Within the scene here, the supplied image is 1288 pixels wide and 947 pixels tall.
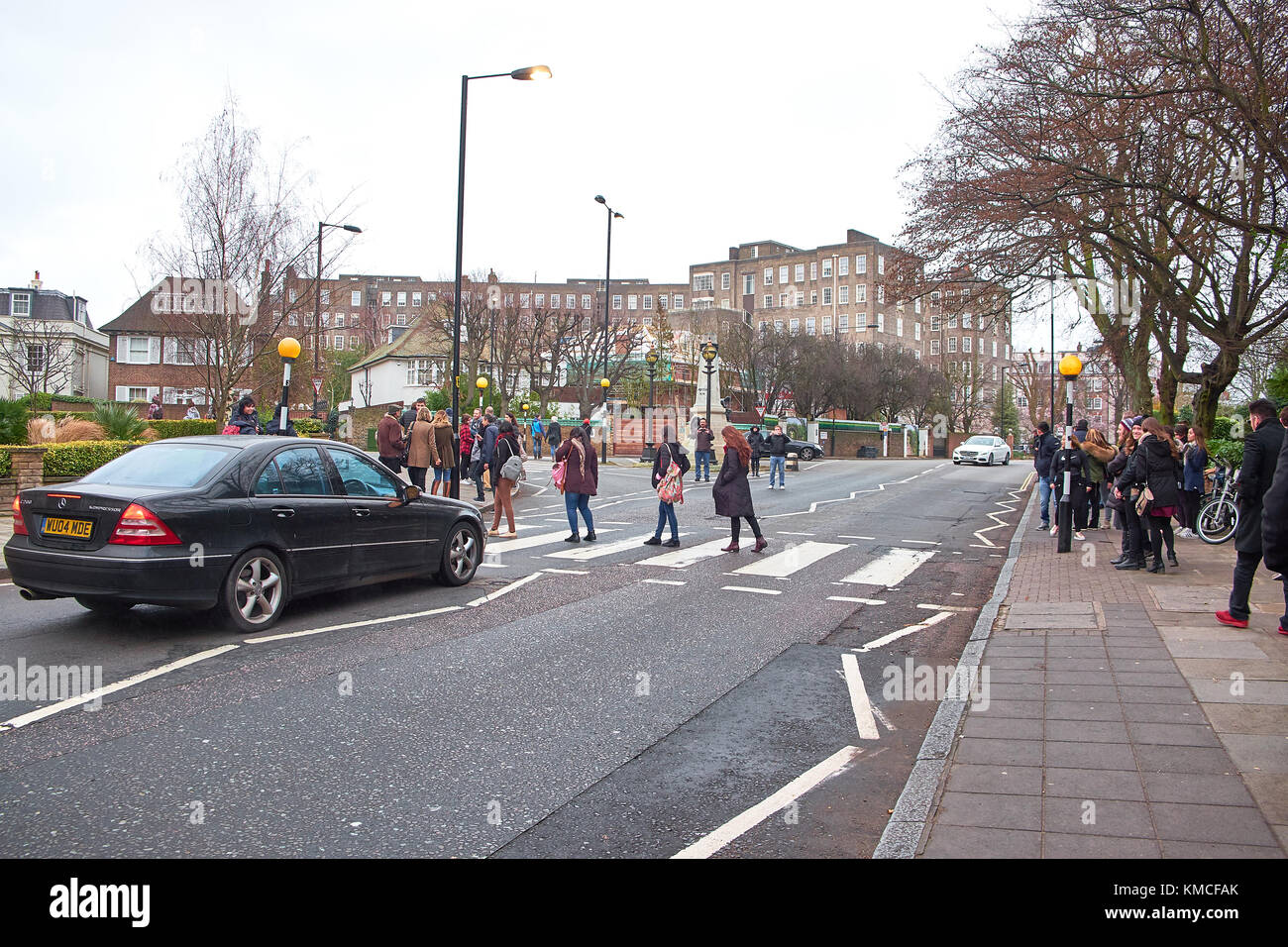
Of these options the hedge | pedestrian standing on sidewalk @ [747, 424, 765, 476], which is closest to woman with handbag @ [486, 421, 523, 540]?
the hedge

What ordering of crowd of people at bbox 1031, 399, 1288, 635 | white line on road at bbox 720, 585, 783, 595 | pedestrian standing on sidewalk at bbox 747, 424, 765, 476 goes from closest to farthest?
crowd of people at bbox 1031, 399, 1288, 635, white line on road at bbox 720, 585, 783, 595, pedestrian standing on sidewalk at bbox 747, 424, 765, 476

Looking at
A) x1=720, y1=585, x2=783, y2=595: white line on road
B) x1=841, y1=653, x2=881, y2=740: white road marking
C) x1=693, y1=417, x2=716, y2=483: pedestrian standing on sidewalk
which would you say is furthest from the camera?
x1=693, y1=417, x2=716, y2=483: pedestrian standing on sidewalk

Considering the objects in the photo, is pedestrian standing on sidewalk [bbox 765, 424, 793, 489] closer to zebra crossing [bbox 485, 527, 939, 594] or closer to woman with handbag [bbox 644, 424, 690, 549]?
zebra crossing [bbox 485, 527, 939, 594]

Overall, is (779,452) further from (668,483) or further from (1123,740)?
(1123,740)

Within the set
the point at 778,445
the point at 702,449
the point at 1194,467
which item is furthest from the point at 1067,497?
the point at 702,449

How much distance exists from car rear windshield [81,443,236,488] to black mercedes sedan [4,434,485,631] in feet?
0.04

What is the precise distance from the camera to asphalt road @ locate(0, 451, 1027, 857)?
3818mm

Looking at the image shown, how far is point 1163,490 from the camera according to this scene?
10430mm

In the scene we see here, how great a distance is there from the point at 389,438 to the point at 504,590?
828 cm

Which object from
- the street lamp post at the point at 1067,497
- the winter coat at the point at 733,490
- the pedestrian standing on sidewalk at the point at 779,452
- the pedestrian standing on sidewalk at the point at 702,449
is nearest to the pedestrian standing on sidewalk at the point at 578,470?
the winter coat at the point at 733,490

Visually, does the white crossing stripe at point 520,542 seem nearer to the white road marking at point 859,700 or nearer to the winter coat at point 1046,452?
the white road marking at point 859,700

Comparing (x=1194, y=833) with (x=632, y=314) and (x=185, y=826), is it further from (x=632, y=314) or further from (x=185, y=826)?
(x=632, y=314)

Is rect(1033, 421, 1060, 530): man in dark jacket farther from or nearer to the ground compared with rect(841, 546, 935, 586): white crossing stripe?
farther from the ground

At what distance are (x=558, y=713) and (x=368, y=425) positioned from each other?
57582 millimetres
